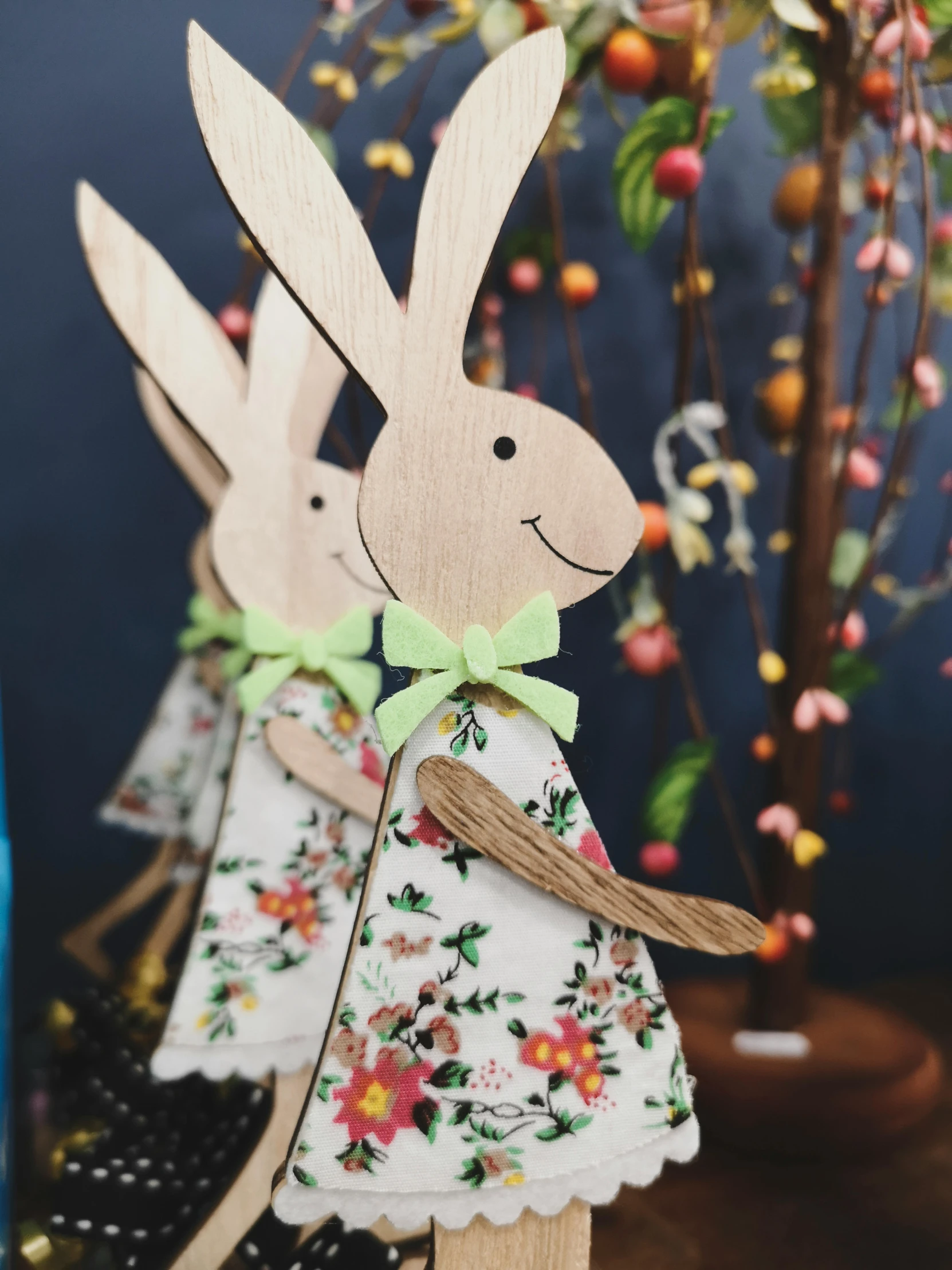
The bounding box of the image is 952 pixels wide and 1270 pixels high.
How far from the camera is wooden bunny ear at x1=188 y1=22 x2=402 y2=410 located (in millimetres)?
464

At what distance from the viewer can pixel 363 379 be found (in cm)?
49

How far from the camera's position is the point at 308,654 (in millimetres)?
709

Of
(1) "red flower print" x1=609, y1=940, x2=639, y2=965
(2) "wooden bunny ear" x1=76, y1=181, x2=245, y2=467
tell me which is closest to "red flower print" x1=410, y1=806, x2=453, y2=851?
(1) "red flower print" x1=609, y1=940, x2=639, y2=965

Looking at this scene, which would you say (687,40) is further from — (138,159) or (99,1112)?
(99,1112)

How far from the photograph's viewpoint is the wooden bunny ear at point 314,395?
75 cm

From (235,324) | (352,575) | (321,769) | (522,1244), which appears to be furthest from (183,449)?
(522,1244)

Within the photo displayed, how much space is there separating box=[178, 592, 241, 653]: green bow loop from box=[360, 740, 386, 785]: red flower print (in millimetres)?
218

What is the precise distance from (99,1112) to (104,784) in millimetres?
341

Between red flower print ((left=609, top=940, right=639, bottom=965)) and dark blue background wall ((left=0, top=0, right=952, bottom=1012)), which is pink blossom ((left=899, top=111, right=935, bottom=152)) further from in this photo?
red flower print ((left=609, top=940, right=639, bottom=965))

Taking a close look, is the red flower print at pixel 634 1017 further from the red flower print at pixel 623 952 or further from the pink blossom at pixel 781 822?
the pink blossom at pixel 781 822

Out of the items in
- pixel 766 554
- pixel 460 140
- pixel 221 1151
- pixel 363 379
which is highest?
pixel 766 554

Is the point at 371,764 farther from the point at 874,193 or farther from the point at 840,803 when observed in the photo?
the point at 874,193

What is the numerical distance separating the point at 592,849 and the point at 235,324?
65cm

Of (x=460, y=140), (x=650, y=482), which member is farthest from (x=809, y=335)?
(x=460, y=140)
